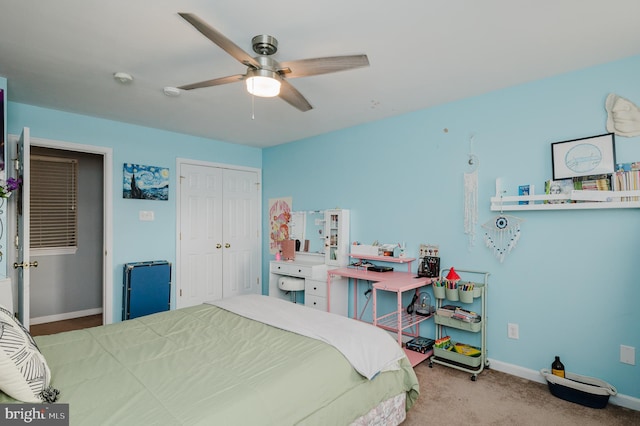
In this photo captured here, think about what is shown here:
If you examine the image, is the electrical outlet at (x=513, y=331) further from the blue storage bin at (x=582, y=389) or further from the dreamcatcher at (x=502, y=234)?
the dreamcatcher at (x=502, y=234)

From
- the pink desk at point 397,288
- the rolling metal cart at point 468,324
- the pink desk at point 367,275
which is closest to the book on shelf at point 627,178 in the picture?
the rolling metal cart at point 468,324

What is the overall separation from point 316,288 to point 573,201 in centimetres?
255

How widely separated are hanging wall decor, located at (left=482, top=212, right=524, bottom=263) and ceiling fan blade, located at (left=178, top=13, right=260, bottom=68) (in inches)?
92.5

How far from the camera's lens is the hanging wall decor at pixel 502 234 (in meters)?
2.90

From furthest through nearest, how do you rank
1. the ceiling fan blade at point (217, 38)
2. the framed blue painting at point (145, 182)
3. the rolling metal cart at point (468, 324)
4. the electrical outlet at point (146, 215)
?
the electrical outlet at point (146, 215), the framed blue painting at point (145, 182), the rolling metal cart at point (468, 324), the ceiling fan blade at point (217, 38)

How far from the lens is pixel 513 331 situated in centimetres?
291

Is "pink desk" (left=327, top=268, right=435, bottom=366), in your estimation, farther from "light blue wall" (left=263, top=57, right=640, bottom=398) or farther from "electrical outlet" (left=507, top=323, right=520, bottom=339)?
"electrical outlet" (left=507, top=323, right=520, bottom=339)

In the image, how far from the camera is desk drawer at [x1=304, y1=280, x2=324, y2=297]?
3.81 m

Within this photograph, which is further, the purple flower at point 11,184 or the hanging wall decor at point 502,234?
the hanging wall decor at point 502,234

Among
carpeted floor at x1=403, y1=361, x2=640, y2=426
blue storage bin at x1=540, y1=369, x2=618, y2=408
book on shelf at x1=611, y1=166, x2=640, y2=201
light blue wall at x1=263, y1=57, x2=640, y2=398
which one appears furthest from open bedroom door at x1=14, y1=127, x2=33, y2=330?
book on shelf at x1=611, y1=166, x2=640, y2=201

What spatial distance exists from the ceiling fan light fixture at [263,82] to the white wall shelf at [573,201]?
82.5 inches

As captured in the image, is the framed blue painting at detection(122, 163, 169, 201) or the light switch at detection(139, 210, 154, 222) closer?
the framed blue painting at detection(122, 163, 169, 201)

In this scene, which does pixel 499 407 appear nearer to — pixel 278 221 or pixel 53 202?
pixel 278 221

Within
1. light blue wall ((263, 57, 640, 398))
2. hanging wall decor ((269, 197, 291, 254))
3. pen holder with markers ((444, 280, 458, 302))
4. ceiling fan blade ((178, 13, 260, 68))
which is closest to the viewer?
ceiling fan blade ((178, 13, 260, 68))
